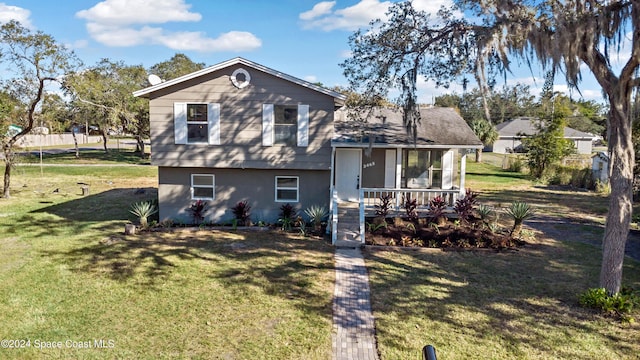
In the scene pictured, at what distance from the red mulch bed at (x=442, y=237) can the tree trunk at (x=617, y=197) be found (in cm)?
389

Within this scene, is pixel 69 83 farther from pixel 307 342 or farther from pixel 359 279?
pixel 307 342

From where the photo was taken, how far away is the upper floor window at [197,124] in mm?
13461

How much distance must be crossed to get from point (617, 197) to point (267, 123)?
958cm

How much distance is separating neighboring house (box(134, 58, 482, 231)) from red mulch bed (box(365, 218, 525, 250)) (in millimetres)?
1397

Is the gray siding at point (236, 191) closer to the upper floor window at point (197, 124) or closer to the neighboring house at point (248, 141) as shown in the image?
the neighboring house at point (248, 141)

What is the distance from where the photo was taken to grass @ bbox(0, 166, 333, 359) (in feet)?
20.6

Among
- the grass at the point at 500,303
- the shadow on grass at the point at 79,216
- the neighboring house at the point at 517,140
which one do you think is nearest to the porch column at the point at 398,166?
the grass at the point at 500,303

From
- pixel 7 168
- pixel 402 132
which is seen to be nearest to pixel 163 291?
pixel 402 132

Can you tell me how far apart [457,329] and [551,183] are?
24.4m

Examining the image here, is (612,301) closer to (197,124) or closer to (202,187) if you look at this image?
(202,187)

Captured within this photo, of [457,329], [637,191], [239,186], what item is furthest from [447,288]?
[637,191]

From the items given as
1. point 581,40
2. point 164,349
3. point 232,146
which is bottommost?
point 164,349

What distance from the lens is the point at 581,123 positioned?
64.5m

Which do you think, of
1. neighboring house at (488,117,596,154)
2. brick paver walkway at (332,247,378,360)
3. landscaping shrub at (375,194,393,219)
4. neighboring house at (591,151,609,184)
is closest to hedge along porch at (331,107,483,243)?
landscaping shrub at (375,194,393,219)
